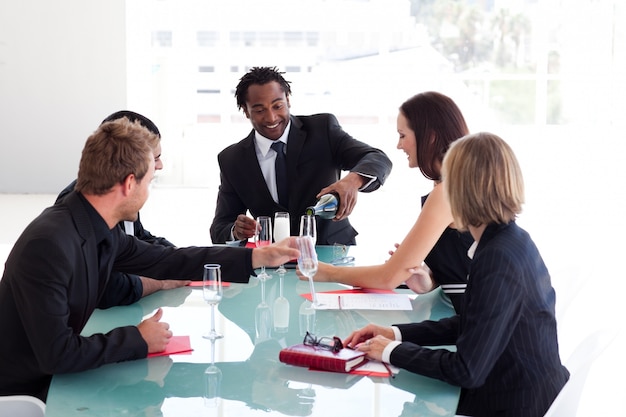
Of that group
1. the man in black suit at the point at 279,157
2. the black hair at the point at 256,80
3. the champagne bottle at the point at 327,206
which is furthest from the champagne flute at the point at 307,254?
the black hair at the point at 256,80

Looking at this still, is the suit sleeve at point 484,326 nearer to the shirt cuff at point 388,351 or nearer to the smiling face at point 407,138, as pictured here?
the shirt cuff at point 388,351

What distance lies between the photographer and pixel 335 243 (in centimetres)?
408

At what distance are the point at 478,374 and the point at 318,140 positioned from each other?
239 cm

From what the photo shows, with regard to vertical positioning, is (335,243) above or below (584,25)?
below

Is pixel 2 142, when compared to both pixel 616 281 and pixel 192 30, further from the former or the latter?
pixel 616 281

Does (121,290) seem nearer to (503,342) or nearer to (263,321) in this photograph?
(263,321)

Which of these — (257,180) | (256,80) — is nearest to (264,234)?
(257,180)

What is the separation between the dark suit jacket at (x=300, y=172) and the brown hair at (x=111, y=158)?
65.2 inches

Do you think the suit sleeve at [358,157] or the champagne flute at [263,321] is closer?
the champagne flute at [263,321]

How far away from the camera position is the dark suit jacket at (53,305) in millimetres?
2174

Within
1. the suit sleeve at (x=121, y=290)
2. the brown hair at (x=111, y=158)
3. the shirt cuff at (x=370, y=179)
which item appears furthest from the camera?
the shirt cuff at (x=370, y=179)

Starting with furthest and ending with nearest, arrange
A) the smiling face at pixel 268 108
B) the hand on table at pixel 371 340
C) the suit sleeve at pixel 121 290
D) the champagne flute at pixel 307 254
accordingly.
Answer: the smiling face at pixel 268 108
the suit sleeve at pixel 121 290
the champagne flute at pixel 307 254
the hand on table at pixel 371 340

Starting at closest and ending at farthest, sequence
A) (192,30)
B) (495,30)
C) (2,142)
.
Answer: (2,142) → (192,30) → (495,30)

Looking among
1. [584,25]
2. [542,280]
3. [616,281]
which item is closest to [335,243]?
[542,280]
